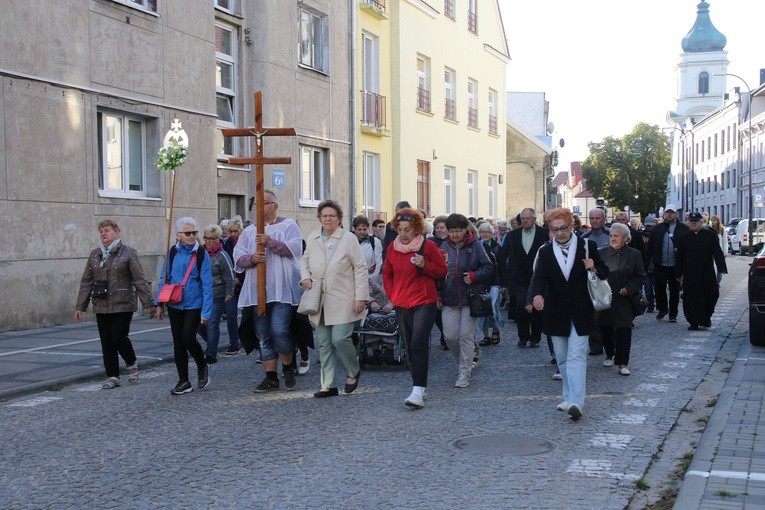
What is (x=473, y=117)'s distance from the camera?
3378cm

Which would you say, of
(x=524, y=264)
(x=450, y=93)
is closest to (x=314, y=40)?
(x=450, y=93)

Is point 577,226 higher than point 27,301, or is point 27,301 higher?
point 577,226

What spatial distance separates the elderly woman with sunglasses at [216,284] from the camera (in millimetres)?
11047

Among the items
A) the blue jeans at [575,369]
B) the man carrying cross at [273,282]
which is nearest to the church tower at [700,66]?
the man carrying cross at [273,282]

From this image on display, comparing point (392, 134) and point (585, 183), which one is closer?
point (392, 134)

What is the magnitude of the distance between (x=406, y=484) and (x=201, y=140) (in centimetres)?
1341

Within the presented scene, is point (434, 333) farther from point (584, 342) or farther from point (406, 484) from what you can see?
point (406, 484)

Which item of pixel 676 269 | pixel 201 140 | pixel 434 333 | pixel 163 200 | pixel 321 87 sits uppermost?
pixel 321 87

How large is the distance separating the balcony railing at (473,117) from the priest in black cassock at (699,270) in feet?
63.3

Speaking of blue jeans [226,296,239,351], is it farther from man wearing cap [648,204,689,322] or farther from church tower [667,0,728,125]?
church tower [667,0,728,125]

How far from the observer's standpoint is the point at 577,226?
12.4 m

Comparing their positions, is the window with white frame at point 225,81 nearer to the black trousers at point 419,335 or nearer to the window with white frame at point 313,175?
the window with white frame at point 313,175

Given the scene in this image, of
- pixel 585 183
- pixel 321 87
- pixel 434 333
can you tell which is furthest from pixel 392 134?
pixel 585 183

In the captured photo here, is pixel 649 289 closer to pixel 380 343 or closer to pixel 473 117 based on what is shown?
pixel 380 343
